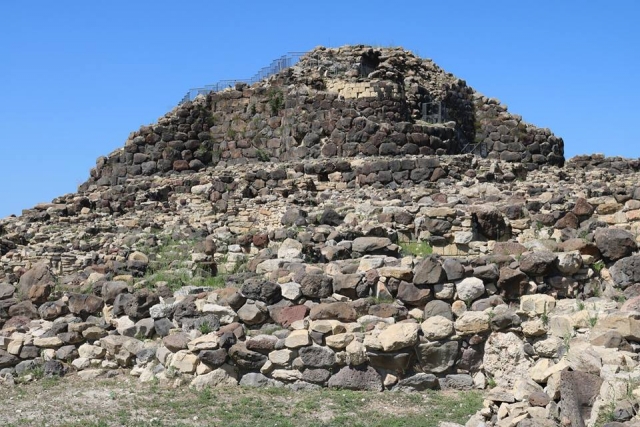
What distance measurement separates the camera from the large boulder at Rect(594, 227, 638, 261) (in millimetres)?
11984

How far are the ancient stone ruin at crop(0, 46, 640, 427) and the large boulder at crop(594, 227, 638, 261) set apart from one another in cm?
2

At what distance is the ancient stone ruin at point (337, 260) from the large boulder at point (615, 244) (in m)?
0.02

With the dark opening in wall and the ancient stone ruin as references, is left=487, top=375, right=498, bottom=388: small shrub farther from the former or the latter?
the dark opening in wall

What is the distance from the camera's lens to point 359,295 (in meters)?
12.1

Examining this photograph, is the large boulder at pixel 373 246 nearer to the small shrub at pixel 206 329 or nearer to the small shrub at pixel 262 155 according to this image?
the small shrub at pixel 206 329

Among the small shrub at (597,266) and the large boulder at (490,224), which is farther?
the large boulder at (490,224)

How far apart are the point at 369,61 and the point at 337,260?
1353cm

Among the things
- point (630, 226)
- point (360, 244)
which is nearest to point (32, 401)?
point (360, 244)

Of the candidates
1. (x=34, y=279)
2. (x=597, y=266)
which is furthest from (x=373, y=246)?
(x=34, y=279)

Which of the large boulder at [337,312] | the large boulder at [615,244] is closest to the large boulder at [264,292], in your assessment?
the large boulder at [337,312]

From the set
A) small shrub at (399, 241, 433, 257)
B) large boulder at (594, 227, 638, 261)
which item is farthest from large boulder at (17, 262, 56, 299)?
large boulder at (594, 227, 638, 261)

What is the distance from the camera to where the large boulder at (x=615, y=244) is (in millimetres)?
11984

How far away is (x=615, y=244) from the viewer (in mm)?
12016

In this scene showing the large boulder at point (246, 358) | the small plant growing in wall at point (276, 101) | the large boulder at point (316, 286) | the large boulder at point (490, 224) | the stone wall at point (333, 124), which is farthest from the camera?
the small plant growing in wall at point (276, 101)
